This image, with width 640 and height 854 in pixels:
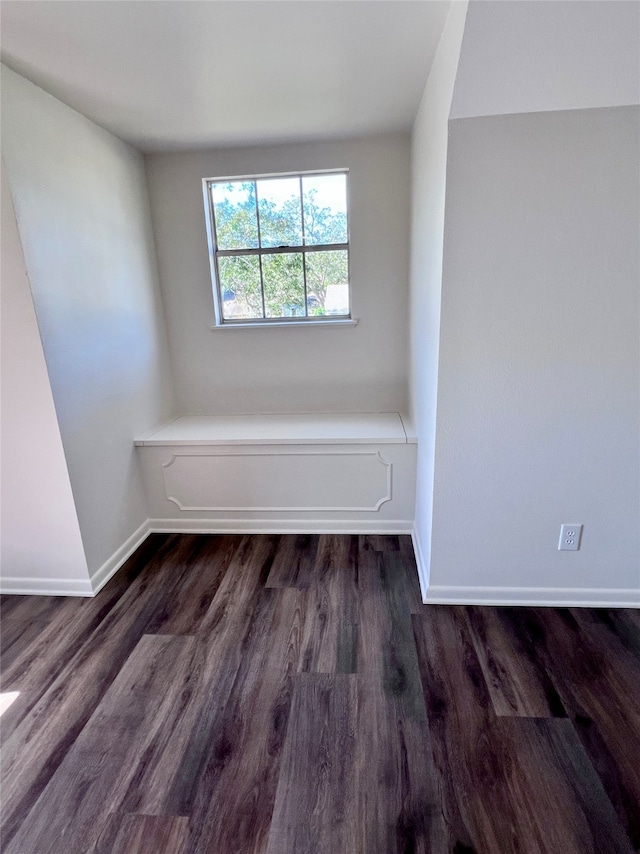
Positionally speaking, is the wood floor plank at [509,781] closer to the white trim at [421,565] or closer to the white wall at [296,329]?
the white trim at [421,565]

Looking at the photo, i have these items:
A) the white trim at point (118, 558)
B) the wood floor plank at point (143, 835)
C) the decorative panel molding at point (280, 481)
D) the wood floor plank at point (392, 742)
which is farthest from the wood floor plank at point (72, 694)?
the wood floor plank at point (392, 742)

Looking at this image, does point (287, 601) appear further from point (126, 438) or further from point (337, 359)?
point (337, 359)

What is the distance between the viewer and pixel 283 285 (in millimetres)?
2934

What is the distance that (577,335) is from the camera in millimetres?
1615

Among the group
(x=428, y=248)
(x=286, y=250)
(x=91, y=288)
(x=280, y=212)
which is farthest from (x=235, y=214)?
(x=428, y=248)

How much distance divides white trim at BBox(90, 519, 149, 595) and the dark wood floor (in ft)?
0.33

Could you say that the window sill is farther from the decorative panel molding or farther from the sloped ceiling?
the sloped ceiling

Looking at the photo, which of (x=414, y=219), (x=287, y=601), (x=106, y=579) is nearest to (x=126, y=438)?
(x=106, y=579)

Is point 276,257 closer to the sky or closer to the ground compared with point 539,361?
closer to the sky

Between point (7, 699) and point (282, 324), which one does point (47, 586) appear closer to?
point (7, 699)

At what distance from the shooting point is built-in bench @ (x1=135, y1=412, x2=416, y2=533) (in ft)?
8.07

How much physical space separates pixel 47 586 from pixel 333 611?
1485 millimetres

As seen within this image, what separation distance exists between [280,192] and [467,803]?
3.18 meters

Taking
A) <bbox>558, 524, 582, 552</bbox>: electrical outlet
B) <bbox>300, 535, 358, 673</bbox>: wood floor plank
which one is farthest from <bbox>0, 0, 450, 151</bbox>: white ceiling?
<bbox>300, 535, 358, 673</bbox>: wood floor plank
